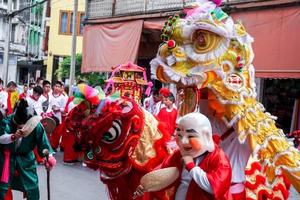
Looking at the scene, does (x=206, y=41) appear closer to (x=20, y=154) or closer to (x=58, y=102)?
(x=20, y=154)

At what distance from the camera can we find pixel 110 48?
14.3 metres

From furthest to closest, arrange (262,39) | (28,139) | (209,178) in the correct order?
(262,39), (28,139), (209,178)

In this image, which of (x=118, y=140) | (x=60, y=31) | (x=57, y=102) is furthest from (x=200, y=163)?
(x=60, y=31)

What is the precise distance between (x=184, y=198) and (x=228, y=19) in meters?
1.43

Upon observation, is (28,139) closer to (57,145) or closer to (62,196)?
(62,196)

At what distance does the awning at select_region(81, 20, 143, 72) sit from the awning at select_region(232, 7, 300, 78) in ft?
12.4

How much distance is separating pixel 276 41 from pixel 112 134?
21.6 ft

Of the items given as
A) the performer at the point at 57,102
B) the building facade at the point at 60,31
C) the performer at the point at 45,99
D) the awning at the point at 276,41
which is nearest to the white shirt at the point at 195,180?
the awning at the point at 276,41

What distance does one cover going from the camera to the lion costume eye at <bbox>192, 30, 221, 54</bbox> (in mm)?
4008

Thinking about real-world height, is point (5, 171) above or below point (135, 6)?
below

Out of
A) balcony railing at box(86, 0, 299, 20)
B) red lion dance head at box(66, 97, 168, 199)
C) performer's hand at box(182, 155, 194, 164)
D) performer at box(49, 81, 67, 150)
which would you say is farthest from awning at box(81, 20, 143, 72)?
performer's hand at box(182, 155, 194, 164)

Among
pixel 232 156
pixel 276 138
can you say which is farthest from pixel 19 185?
pixel 276 138

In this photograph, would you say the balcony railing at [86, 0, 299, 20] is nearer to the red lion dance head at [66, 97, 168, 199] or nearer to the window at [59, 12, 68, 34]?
the red lion dance head at [66, 97, 168, 199]

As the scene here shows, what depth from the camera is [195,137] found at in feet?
10.9
